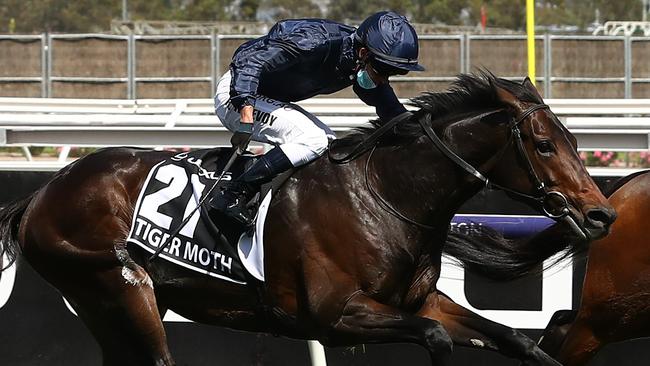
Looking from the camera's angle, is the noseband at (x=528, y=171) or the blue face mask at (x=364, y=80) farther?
the blue face mask at (x=364, y=80)

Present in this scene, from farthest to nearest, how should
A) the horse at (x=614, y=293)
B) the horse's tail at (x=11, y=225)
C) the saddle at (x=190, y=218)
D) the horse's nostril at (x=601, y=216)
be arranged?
1. the horse's tail at (x=11, y=225)
2. the horse at (x=614, y=293)
3. the saddle at (x=190, y=218)
4. the horse's nostril at (x=601, y=216)

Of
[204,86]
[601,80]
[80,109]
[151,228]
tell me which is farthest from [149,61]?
[151,228]

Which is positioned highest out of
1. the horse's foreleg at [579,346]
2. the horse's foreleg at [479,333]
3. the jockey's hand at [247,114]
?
the jockey's hand at [247,114]

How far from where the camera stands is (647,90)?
54.9ft

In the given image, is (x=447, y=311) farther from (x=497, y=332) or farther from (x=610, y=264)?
(x=610, y=264)

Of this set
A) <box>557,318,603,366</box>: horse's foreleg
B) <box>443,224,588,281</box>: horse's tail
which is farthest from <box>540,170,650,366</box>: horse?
<box>443,224,588,281</box>: horse's tail

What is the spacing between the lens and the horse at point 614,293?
4934mm

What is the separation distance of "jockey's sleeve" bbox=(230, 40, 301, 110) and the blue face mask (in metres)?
0.26

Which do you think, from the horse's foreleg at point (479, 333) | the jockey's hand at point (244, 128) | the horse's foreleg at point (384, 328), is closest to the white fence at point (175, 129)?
the jockey's hand at point (244, 128)

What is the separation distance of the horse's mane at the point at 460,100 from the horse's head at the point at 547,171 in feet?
0.11

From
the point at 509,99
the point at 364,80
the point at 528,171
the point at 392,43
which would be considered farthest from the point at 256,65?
the point at 528,171

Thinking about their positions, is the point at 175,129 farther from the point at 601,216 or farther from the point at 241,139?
the point at 601,216

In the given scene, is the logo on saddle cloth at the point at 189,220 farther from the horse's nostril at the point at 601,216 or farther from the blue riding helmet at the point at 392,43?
the horse's nostril at the point at 601,216

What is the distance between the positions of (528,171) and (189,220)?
1453 millimetres
